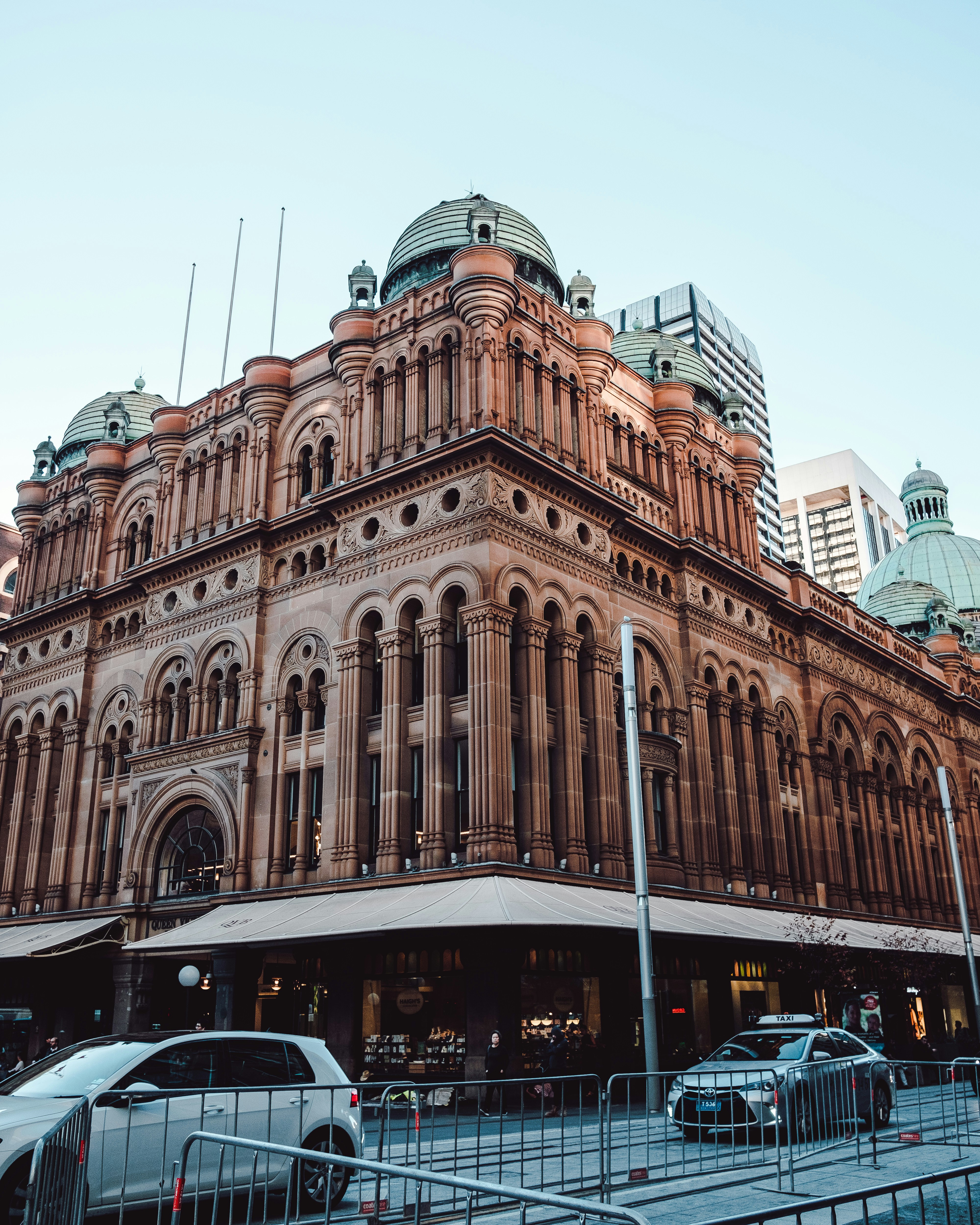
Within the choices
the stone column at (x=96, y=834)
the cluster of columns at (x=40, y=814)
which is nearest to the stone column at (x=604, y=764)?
the stone column at (x=96, y=834)

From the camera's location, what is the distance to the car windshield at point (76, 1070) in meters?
11.5

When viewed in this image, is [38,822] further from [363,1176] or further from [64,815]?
[363,1176]

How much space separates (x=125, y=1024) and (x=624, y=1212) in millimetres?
31430

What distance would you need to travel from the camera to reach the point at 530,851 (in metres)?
27.3

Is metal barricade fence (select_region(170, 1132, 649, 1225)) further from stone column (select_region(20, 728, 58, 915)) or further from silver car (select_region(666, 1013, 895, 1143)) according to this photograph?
stone column (select_region(20, 728, 58, 915))

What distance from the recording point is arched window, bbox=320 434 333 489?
1417 inches

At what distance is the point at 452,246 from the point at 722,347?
4555 inches

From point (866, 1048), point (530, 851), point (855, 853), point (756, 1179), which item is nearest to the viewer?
point (756, 1179)

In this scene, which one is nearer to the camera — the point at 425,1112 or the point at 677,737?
the point at 425,1112

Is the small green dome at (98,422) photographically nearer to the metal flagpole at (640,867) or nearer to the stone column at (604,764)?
the stone column at (604,764)

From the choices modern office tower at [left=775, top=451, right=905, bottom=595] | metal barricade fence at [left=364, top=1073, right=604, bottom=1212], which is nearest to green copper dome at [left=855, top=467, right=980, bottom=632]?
metal barricade fence at [left=364, top=1073, right=604, bottom=1212]

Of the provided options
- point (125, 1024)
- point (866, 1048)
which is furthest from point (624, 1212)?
point (125, 1024)

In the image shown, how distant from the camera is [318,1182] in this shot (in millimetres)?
11133

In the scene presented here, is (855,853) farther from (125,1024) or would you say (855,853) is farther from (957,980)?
(125,1024)
